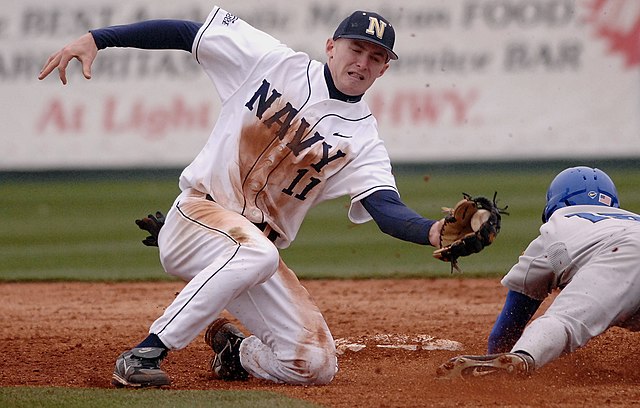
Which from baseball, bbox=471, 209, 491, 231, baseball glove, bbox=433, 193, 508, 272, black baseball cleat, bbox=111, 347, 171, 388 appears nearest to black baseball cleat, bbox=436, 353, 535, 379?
baseball glove, bbox=433, 193, 508, 272

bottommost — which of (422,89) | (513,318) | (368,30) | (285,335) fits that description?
(285,335)

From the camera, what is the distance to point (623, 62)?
10.4 meters

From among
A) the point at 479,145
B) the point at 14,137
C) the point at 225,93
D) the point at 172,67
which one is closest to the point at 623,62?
the point at 479,145

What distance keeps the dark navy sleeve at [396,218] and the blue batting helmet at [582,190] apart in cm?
78

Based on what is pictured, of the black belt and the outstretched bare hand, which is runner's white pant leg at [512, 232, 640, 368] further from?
the outstretched bare hand

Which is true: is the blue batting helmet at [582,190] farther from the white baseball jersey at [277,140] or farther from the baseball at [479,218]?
the baseball at [479,218]

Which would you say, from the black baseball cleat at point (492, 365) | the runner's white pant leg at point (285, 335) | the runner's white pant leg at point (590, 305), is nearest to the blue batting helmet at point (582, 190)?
the runner's white pant leg at point (590, 305)

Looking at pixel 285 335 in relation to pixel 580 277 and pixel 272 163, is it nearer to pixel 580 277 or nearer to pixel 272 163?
pixel 272 163

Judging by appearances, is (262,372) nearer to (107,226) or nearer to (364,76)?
(364,76)

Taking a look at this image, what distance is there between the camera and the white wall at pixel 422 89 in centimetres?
1034

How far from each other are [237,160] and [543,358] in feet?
5.07

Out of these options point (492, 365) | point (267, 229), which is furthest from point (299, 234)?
point (492, 365)

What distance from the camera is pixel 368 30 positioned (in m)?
4.68

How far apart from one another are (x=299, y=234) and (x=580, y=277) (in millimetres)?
5694
